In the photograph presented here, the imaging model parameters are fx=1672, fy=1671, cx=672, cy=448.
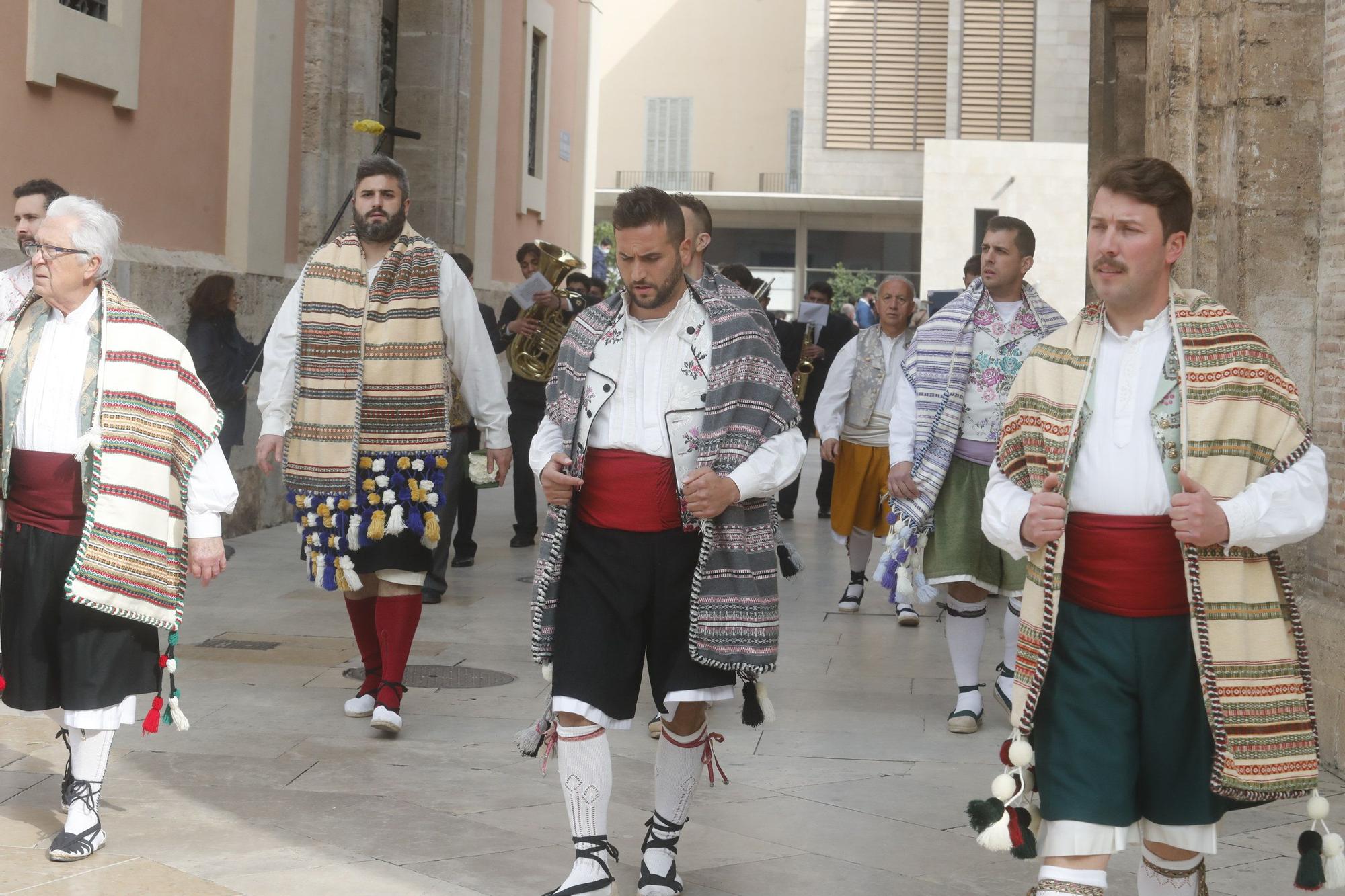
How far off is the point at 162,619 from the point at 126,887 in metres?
0.77

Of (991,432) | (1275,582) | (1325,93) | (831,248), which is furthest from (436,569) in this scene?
(831,248)

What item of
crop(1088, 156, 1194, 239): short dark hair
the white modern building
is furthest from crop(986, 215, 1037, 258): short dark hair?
the white modern building

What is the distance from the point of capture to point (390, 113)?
52.5ft

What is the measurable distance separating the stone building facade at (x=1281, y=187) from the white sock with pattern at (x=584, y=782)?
2992 millimetres

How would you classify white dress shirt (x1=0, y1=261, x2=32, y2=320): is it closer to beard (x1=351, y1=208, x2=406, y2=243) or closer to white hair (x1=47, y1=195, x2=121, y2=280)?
beard (x1=351, y1=208, x2=406, y2=243)

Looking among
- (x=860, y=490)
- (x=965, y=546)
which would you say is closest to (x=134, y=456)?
(x=965, y=546)

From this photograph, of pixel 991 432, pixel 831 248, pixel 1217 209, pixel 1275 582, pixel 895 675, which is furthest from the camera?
pixel 831 248

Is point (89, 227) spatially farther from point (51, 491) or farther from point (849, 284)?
point (849, 284)

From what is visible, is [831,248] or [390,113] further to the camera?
[831,248]

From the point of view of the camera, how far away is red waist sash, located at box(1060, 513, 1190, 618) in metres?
3.55

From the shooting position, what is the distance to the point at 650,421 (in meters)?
4.48

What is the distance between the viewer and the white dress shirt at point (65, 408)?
4781 mm

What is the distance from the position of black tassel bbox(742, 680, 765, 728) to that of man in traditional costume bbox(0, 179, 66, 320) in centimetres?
338

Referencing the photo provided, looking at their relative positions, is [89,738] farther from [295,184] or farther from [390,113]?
[390,113]
